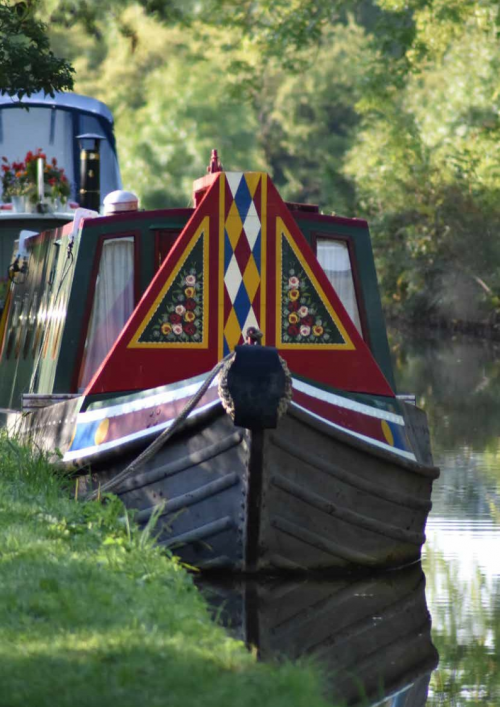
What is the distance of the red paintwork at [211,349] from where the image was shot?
9766mm

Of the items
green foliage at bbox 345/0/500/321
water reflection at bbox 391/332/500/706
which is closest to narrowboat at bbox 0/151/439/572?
water reflection at bbox 391/332/500/706

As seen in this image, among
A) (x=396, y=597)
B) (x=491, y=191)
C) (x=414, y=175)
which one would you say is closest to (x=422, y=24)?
(x=491, y=191)

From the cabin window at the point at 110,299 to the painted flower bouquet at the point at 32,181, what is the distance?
4403 mm

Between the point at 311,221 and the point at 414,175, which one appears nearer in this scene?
the point at 311,221

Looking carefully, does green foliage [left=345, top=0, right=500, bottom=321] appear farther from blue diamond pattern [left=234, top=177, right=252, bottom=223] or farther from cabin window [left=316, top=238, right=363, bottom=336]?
blue diamond pattern [left=234, top=177, right=252, bottom=223]

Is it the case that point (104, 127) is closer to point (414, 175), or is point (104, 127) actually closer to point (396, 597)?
point (396, 597)

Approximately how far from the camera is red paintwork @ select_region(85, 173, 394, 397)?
977cm

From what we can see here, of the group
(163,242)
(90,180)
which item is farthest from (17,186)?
(163,242)

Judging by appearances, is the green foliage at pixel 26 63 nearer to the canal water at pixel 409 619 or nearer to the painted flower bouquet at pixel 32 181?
the painted flower bouquet at pixel 32 181

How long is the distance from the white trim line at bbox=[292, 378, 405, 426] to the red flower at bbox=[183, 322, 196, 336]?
896 mm

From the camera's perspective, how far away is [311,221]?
10664 mm

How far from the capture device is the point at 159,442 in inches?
361

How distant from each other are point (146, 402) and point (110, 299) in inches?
48.7

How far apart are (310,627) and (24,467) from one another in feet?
8.26
